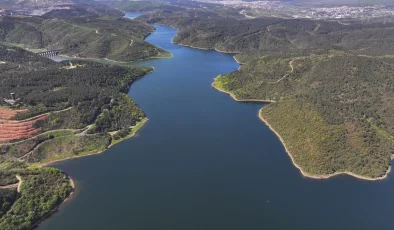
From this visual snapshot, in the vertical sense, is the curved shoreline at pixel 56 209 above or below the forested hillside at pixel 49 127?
below

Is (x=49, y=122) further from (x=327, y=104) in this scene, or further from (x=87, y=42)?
(x=87, y=42)

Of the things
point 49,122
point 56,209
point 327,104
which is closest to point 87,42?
point 49,122

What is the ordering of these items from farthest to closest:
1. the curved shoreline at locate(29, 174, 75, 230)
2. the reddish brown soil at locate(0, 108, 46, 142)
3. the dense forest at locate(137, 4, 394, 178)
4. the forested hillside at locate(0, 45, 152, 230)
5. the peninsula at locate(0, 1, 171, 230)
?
the reddish brown soil at locate(0, 108, 46, 142) < the dense forest at locate(137, 4, 394, 178) < the peninsula at locate(0, 1, 171, 230) < the forested hillside at locate(0, 45, 152, 230) < the curved shoreline at locate(29, 174, 75, 230)

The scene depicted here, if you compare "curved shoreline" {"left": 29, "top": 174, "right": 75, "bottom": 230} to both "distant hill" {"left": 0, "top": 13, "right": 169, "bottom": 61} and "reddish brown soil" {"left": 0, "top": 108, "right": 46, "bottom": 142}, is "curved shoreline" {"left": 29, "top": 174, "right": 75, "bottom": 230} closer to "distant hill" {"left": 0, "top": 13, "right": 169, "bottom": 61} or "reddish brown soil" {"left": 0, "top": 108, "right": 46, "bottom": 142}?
"reddish brown soil" {"left": 0, "top": 108, "right": 46, "bottom": 142}

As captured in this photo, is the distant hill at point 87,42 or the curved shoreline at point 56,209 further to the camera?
the distant hill at point 87,42

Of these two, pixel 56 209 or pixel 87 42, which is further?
pixel 87 42

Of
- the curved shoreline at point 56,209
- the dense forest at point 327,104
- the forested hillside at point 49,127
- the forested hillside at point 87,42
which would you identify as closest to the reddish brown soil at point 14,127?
the forested hillside at point 49,127

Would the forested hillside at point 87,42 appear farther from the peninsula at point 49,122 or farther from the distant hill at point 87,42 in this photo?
the peninsula at point 49,122

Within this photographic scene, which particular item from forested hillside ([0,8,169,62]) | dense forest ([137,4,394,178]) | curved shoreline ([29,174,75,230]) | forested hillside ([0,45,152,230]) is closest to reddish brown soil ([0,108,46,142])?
forested hillside ([0,45,152,230])
